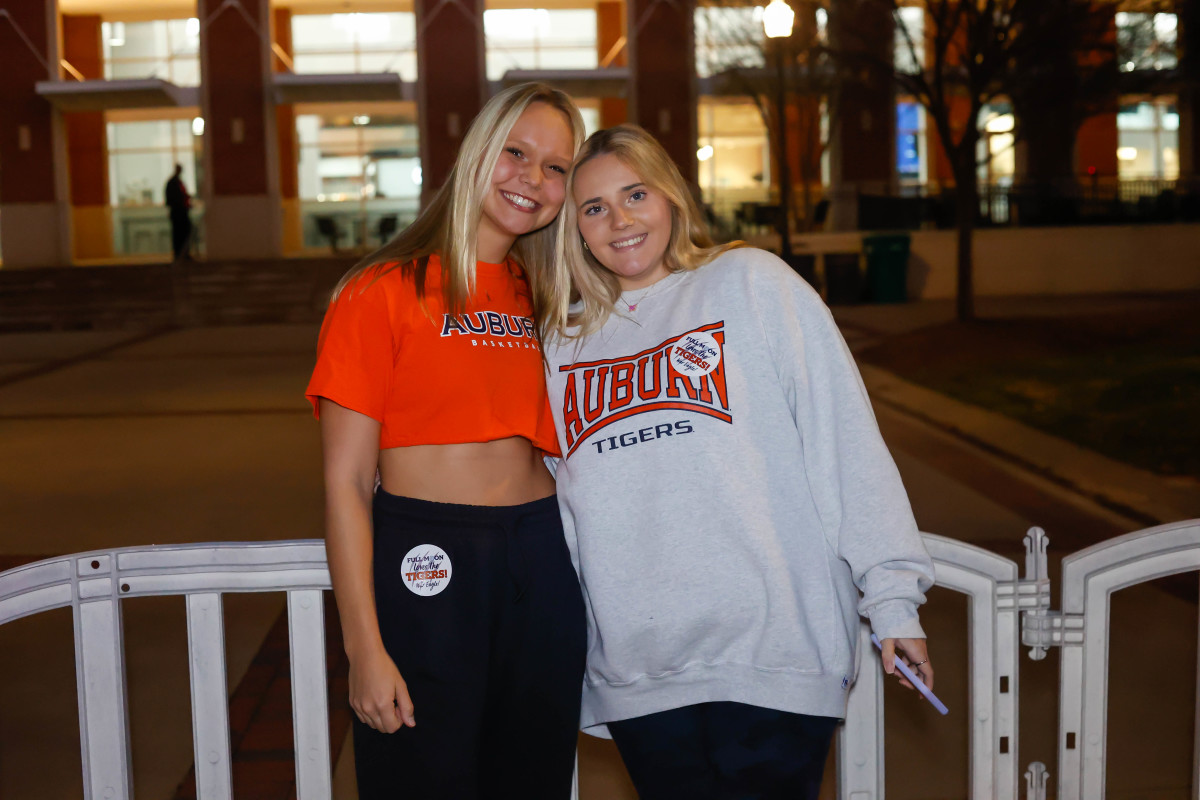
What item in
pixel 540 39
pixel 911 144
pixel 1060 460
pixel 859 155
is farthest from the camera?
pixel 911 144

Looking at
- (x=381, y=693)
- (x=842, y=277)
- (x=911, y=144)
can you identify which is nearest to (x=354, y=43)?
(x=911, y=144)

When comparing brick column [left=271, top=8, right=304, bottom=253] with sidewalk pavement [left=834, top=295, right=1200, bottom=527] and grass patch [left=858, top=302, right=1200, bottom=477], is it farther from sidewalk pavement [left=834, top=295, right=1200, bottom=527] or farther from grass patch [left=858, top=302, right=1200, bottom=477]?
grass patch [left=858, top=302, right=1200, bottom=477]

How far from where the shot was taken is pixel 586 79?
1180 inches

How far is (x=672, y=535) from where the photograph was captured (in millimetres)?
2322

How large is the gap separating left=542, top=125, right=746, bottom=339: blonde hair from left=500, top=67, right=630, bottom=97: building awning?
89.0 feet

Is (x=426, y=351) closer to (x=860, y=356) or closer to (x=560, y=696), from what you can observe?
(x=560, y=696)

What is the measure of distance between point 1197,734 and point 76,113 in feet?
116

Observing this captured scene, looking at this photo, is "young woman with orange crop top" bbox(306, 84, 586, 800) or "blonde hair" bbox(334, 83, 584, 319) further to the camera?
"blonde hair" bbox(334, 83, 584, 319)

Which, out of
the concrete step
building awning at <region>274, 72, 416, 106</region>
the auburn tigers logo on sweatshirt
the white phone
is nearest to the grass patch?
the white phone

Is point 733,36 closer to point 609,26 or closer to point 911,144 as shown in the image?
point 609,26

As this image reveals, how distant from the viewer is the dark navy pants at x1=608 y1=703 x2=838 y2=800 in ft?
7.57

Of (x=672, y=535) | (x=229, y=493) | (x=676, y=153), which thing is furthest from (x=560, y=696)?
(x=676, y=153)

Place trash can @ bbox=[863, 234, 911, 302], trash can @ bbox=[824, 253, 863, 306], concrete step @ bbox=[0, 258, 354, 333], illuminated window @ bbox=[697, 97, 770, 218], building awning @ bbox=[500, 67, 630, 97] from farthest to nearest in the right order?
illuminated window @ bbox=[697, 97, 770, 218] → building awning @ bbox=[500, 67, 630, 97] → concrete step @ bbox=[0, 258, 354, 333] → trash can @ bbox=[863, 234, 911, 302] → trash can @ bbox=[824, 253, 863, 306]

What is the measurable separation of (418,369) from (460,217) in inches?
15.6
